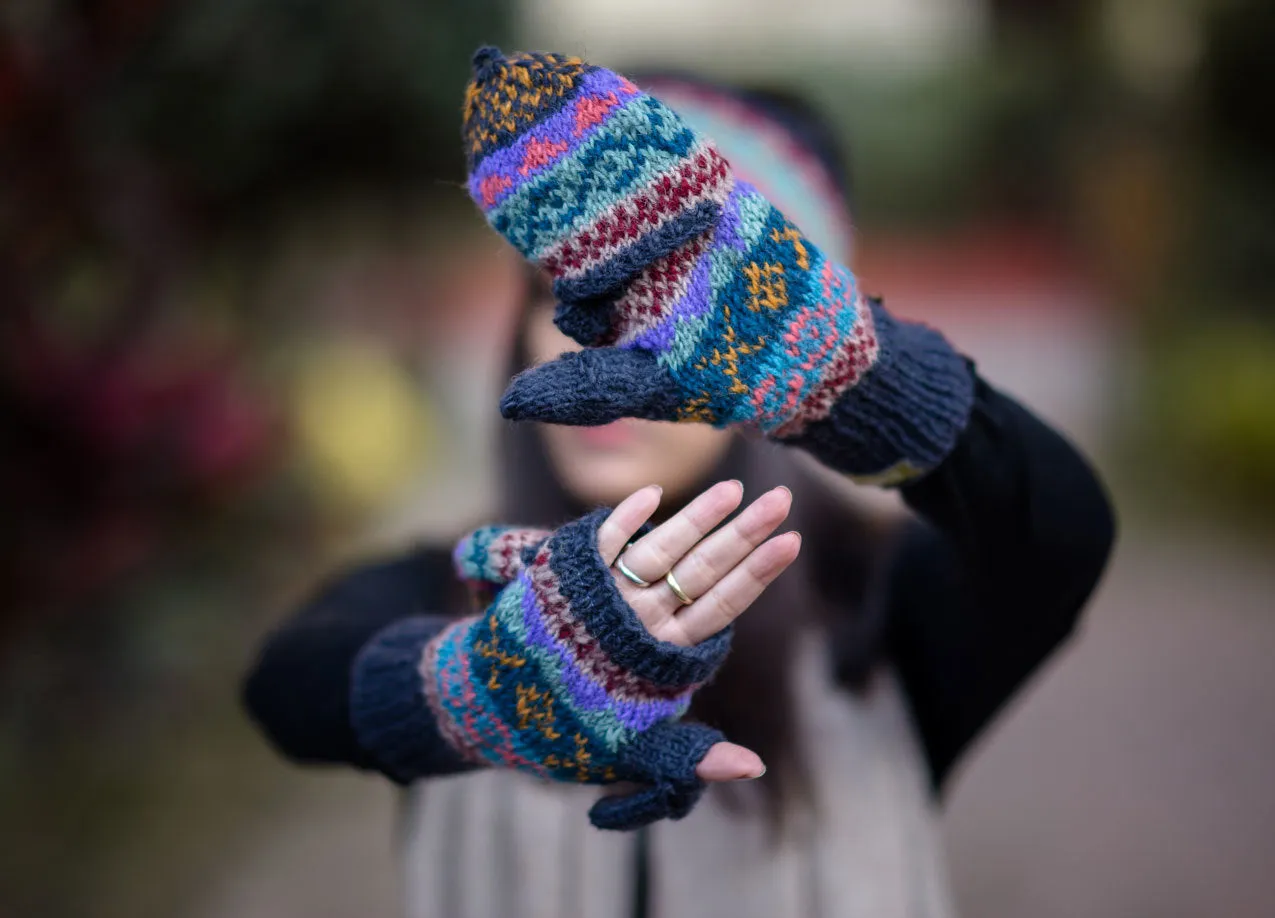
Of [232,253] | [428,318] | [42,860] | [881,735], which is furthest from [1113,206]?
[42,860]

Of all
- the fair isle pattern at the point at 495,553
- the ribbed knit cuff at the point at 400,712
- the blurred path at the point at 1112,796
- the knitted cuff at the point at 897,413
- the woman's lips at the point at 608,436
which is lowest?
the blurred path at the point at 1112,796

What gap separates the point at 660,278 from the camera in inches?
19.0

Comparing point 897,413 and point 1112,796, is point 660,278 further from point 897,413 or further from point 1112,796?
point 1112,796

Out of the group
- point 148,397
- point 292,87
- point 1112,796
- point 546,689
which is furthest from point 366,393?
point 546,689

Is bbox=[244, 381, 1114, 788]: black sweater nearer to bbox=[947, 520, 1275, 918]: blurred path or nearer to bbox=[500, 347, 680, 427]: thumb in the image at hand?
bbox=[500, 347, 680, 427]: thumb

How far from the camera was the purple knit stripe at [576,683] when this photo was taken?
474mm

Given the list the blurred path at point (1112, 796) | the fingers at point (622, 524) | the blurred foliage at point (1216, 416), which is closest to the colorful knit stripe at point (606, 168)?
the fingers at point (622, 524)

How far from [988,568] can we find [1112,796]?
1.47 meters

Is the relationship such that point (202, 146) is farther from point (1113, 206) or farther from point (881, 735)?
point (1113, 206)

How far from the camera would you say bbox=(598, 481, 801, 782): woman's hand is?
17.9 inches

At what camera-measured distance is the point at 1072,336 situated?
3611 mm

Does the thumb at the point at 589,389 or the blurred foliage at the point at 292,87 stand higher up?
the blurred foliage at the point at 292,87

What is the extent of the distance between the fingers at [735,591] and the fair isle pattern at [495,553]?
0.10 m

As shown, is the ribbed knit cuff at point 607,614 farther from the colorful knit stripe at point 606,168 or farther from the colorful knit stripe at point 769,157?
the colorful knit stripe at point 769,157
